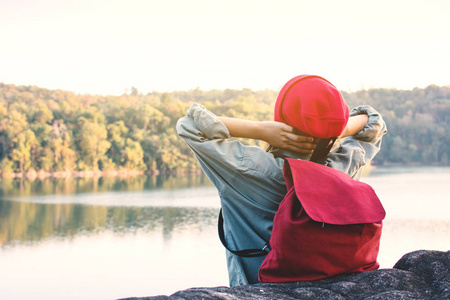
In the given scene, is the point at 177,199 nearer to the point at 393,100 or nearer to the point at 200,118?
the point at 200,118

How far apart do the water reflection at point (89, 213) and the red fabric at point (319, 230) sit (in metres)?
13.9

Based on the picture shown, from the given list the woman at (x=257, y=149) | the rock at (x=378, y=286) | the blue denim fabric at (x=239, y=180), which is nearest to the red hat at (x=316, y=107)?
the woman at (x=257, y=149)

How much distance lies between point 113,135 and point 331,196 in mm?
39044

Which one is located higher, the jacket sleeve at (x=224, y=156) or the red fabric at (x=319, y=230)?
the jacket sleeve at (x=224, y=156)

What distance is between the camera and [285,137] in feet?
3.86

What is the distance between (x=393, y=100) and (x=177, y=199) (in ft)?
147

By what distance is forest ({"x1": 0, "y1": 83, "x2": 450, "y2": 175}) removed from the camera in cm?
3519

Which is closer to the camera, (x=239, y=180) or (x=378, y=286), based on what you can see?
(x=378, y=286)

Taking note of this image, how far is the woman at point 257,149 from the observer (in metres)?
1.11

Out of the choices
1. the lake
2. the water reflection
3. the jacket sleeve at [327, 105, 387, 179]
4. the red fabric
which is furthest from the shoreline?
the red fabric

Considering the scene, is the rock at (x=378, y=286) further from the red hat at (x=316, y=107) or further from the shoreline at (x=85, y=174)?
the shoreline at (x=85, y=174)

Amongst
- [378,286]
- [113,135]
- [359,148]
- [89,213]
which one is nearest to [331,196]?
[378,286]

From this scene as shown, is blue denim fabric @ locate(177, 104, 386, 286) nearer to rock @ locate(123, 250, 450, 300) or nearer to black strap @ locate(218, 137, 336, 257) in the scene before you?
black strap @ locate(218, 137, 336, 257)

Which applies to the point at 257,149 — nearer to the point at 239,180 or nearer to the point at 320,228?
the point at 239,180
